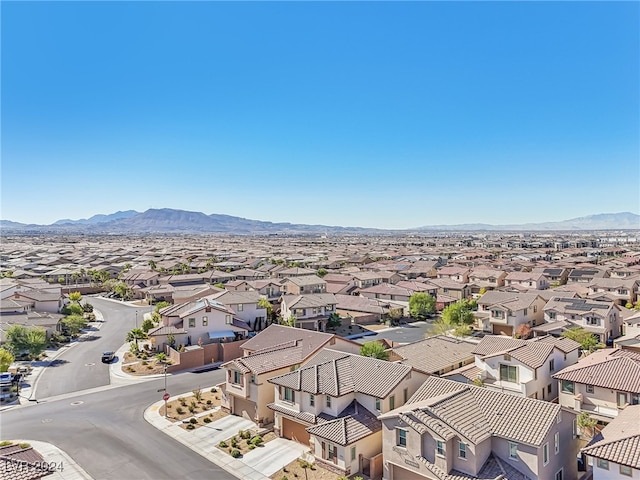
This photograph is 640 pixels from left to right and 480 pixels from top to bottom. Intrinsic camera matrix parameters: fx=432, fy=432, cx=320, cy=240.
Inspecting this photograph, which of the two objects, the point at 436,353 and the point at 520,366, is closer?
the point at 520,366

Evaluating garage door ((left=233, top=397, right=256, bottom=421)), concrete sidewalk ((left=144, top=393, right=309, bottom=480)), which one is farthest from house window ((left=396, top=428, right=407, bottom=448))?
garage door ((left=233, top=397, right=256, bottom=421))

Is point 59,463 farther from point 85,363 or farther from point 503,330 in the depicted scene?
point 503,330

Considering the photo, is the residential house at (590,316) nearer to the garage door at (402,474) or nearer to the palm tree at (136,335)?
the garage door at (402,474)

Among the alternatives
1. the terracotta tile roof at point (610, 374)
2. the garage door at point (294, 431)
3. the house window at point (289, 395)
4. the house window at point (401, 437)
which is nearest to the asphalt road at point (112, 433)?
the garage door at point (294, 431)

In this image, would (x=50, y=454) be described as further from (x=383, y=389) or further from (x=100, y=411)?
(x=383, y=389)

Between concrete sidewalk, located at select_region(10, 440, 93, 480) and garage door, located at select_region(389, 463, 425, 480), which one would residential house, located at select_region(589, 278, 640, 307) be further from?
concrete sidewalk, located at select_region(10, 440, 93, 480)

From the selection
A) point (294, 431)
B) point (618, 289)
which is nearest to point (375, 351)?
point (294, 431)
